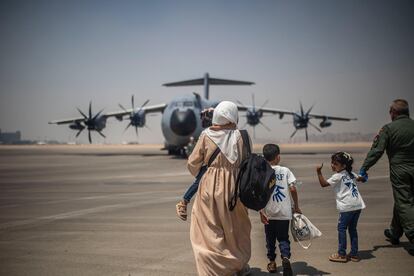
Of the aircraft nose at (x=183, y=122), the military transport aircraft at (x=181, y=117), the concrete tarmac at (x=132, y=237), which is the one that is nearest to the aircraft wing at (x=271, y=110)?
the military transport aircraft at (x=181, y=117)

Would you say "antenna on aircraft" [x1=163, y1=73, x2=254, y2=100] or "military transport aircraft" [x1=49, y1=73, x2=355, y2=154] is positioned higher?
"antenna on aircraft" [x1=163, y1=73, x2=254, y2=100]

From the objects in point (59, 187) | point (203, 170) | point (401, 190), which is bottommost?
point (59, 187)

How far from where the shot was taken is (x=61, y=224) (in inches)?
311

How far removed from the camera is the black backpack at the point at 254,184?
4254mm

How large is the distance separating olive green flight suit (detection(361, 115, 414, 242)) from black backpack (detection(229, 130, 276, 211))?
2057 millimetres

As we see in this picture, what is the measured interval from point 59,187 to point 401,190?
11.0 meters

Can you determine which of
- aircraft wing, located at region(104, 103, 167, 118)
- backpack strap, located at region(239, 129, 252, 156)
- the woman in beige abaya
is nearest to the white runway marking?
the woman in beige abaya

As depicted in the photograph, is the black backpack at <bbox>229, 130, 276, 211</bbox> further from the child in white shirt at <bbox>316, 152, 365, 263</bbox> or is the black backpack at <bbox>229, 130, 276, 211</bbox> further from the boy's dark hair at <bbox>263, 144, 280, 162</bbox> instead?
the child in white shirt at <bbox>316, 152, 365, 263</bbox>

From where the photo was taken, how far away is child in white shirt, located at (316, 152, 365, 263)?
209 inches

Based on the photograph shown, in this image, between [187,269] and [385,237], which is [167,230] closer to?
[187,269]

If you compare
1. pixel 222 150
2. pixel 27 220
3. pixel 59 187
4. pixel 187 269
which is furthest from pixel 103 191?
pixel 222 150

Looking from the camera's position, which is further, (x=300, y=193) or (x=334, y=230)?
(x=300, y=193)

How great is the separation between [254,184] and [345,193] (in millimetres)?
1734

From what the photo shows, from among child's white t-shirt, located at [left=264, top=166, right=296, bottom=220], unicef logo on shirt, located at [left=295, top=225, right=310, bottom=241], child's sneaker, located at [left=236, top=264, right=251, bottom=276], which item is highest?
child's white t-shirt, located at [left=264, top=166, right=296, bottom=220]
